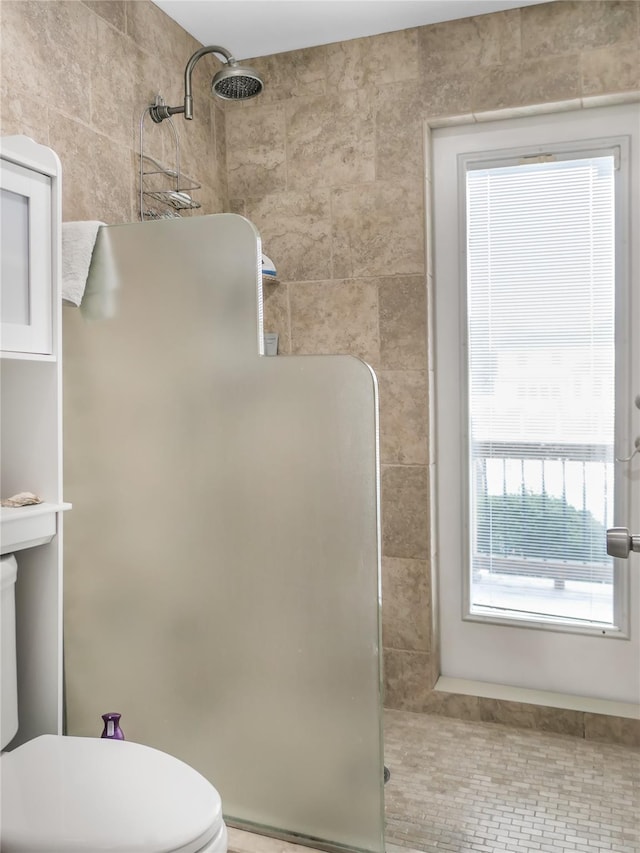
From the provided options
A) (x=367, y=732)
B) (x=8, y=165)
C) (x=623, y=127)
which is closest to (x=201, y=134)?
(x=8, y=165)

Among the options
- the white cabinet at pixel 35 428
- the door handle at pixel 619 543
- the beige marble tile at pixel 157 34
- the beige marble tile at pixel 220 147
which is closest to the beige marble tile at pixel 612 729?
the door handle at pixel 619 543

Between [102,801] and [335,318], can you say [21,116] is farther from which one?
[102,801]

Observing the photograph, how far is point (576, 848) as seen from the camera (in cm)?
168

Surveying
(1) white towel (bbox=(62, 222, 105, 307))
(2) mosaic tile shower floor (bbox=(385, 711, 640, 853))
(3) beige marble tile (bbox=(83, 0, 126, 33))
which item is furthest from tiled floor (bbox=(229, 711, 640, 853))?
(3) beige marble tile (bbox=(83, 0, 126, 33))

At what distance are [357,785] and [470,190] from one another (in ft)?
6.29

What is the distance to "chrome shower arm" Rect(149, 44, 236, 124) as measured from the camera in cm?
195

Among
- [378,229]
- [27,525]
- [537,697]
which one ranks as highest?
[378,229]

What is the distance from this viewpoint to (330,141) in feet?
8.14

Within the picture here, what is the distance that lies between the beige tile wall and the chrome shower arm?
0.23ft

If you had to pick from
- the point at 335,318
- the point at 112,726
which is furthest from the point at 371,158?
the point at 112,726

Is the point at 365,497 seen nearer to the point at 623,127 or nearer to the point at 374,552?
the point at 374,552

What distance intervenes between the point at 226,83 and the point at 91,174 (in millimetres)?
478

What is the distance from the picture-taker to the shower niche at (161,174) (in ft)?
7.06

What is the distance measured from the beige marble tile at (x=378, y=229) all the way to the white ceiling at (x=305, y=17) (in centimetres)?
52
